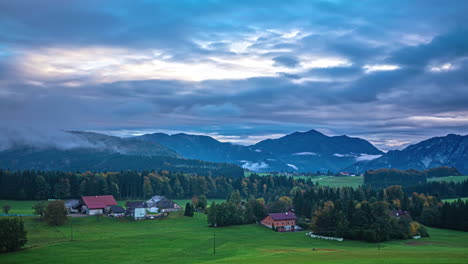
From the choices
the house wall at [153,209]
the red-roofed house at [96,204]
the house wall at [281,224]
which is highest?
the red-roofed house at [96,204]

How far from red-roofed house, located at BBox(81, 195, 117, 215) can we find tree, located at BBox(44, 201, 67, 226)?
2111 centimetres

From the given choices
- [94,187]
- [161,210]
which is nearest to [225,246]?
[161,210]

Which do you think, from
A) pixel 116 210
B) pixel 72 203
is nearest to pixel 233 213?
pixel 116 210

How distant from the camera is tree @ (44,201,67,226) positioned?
99938mm

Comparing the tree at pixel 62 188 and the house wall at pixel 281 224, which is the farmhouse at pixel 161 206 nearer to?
the tree at pixel 62 188

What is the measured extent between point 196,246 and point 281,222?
130 ft

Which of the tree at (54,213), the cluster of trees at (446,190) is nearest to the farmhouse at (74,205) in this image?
the tree at (54,213)

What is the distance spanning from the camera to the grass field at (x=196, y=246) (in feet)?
192

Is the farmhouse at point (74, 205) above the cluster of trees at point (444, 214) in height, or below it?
above

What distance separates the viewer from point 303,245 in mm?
82500

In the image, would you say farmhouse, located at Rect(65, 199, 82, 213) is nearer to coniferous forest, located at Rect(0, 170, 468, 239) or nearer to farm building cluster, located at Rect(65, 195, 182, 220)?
farm building cluster, located at Rect(65, 195, 182, 220)

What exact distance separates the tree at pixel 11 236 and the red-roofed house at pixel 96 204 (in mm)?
47974

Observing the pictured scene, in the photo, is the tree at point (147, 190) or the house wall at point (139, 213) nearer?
the house wall at point (139, 213)

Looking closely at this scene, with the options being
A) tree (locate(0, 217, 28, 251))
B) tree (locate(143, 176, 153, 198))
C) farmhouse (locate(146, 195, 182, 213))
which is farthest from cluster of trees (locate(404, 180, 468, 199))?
tree (locate(0, 217, 28, 251))
